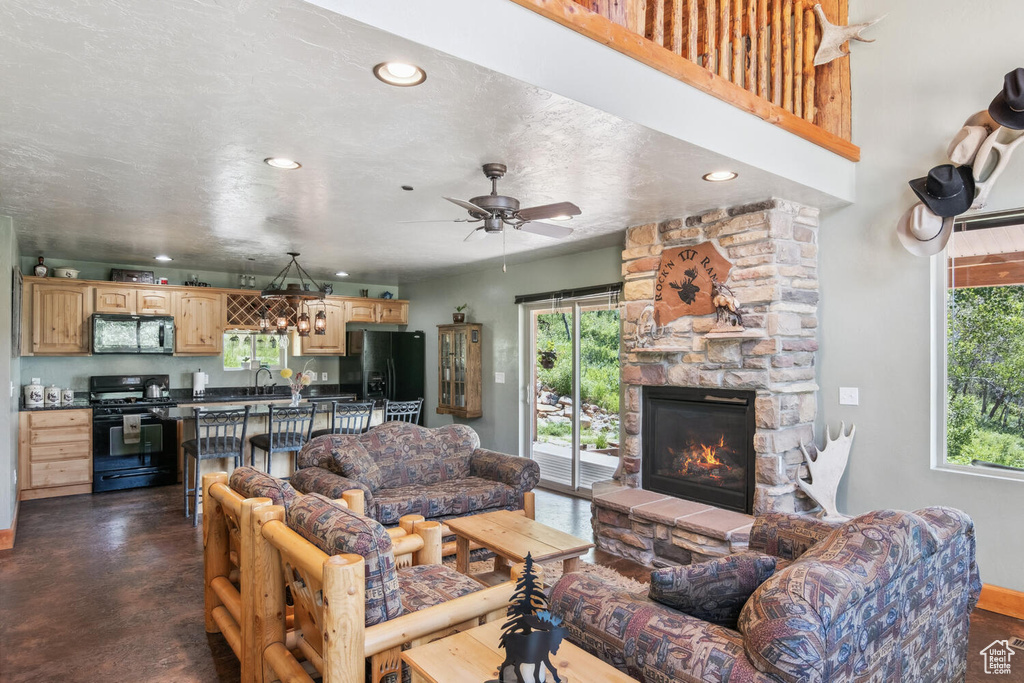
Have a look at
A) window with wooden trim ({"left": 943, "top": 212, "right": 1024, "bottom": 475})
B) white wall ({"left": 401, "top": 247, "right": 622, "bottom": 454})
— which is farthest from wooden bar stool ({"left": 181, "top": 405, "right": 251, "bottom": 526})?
window with wooden trim ({"left": 943, "top": 212, "right": 1024, "bottom": 475})

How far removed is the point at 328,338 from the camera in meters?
8.06

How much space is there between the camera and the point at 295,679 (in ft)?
6.66

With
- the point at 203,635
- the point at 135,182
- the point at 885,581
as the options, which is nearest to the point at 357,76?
the point at 135,182

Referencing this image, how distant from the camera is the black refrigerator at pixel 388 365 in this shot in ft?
25.8

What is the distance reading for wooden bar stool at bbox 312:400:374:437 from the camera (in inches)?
221

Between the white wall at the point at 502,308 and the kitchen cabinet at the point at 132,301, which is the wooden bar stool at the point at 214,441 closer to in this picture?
the kitchen cabinet at the point at 132,301

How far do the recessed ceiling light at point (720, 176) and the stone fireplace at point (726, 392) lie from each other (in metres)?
0.64

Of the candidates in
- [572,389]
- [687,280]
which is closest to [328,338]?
[572,389]

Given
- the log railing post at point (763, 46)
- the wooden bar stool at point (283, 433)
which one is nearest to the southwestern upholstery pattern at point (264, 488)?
the wooden bar stool at point (283, 433)

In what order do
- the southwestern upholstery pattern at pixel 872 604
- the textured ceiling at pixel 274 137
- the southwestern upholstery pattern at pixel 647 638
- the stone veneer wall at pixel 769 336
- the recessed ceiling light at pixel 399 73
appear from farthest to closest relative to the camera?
the stone veneer wall at pixel 769 336 → the recessed ceiling light at pixel 399 73 → the textured ceiling at pixel 274 137 → the southwestern upholstery pattern at pixel 647 638 → the southwestern upholstery pattern at pixel 872 604

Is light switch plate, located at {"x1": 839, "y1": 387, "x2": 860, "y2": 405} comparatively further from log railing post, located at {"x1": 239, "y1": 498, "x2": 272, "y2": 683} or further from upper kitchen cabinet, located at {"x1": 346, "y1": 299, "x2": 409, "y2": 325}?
upper kitchen cabinet, located at {"x1": 346, "y1": 299, "x2": 409, "y2": 325}

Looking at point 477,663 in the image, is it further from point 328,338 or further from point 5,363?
point 328,338

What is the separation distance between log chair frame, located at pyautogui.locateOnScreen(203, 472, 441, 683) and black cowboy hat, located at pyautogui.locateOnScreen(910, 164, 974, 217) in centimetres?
333

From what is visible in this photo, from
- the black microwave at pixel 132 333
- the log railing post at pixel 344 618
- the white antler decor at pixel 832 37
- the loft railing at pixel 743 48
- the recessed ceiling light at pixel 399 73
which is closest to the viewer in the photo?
the log railing post at pixel 344 618
